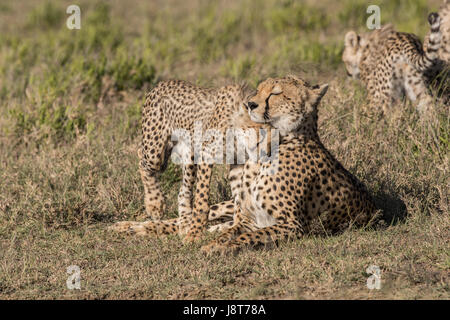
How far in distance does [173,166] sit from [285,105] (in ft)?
5.32

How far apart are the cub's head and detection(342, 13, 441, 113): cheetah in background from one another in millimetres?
1867

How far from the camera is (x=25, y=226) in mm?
5688

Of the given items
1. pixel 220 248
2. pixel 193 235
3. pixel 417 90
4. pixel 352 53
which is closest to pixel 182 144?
pixel 193 235

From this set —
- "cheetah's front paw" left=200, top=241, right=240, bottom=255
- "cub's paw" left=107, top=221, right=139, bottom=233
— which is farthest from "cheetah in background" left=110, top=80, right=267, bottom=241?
"cheetah's front paw" left=200, top=241, right=240, bottom=255

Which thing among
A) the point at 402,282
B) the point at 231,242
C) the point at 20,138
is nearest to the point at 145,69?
the point at 20,138

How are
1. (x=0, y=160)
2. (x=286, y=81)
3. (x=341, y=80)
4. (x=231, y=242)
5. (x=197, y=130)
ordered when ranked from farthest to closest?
(x=341, y=80), (x=0, y=160), (x=197, y=130), (x=286, y=81), (x=231, y=242)

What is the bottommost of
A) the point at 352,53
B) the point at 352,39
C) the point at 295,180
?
the point at 295,180

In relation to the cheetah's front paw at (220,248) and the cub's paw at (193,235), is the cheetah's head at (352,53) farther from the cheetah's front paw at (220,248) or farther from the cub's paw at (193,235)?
the cheetah's front paw at (220,248)

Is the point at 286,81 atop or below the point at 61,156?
atop

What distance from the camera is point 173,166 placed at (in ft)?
21.1

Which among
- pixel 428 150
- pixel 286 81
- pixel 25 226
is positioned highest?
pixel 286 81

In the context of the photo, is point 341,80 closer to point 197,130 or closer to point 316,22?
point 197,130

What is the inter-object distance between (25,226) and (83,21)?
6717 millimetres

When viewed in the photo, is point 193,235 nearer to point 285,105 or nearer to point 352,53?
point 285,105
